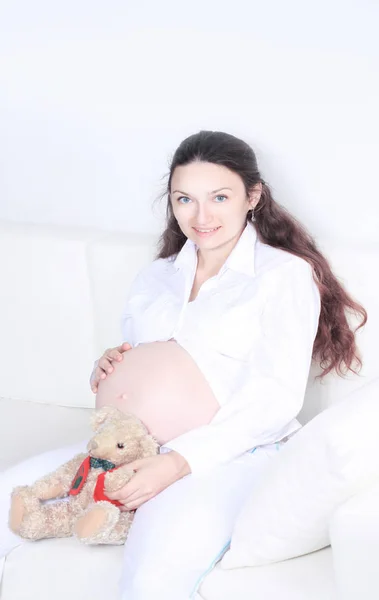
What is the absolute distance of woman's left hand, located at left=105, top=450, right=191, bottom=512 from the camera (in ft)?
5.52

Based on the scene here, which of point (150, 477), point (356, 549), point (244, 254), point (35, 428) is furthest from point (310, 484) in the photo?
point (35, 428)

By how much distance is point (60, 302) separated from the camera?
2461 millimetres

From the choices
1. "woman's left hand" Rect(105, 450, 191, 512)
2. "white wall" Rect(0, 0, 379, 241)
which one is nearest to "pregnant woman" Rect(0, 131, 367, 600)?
"woman's left hand" Rect(105, 450, 191, 512)

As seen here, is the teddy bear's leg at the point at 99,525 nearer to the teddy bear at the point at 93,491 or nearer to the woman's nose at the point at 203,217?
the teddy bear at the point at 93,491

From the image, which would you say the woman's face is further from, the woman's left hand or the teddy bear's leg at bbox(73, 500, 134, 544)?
the teddy bear's leg at bbox(73, 500, 134, 544)

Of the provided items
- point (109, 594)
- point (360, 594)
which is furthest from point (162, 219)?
point (360, 594)

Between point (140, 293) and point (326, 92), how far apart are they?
2.09ft

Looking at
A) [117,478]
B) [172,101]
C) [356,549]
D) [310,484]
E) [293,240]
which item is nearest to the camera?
[356,549]

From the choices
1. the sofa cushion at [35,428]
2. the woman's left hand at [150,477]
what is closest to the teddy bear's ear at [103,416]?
the woman's left hand at [150,477]

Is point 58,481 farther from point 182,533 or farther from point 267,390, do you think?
point 267,390

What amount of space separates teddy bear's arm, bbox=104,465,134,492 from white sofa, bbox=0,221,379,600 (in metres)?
0.11

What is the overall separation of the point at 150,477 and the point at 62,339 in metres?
0.86

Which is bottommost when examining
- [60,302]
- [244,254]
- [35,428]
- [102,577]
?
[35,428]

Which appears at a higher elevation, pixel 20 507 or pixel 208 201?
pixel 208 201
